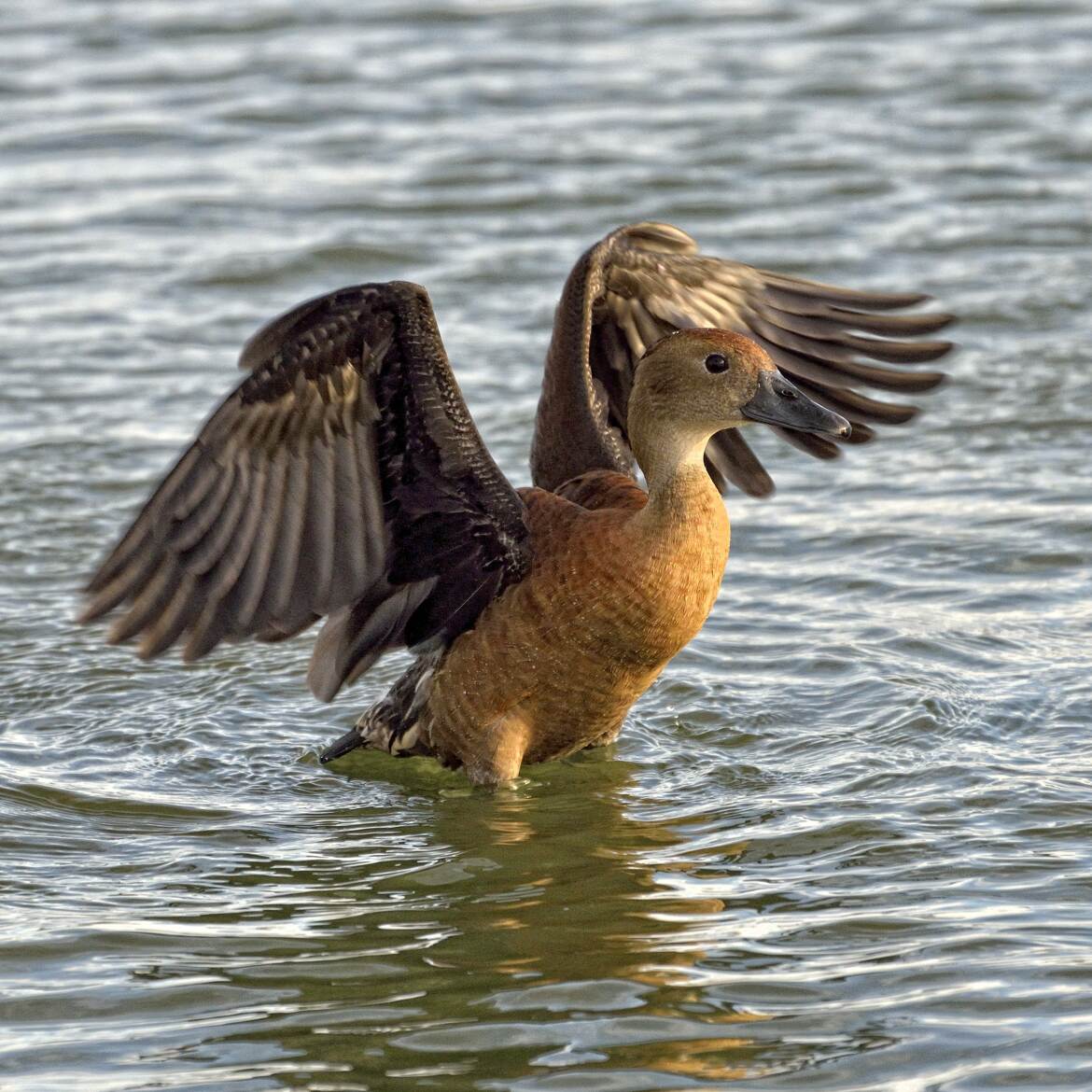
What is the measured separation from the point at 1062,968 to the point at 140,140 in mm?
10426

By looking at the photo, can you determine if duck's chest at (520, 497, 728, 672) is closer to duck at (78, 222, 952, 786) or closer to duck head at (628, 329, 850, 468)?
duck at (78, 222, 952, 786)

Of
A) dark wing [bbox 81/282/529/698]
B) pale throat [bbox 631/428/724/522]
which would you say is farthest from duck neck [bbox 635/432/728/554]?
dark wing [bbox 81/282/529/698]

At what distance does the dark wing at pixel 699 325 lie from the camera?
7.11 m

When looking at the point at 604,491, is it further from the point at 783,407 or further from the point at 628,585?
the point at 783,407

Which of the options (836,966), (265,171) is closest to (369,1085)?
(836,966)

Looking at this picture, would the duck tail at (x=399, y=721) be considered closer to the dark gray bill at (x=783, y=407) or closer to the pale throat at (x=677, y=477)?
the pale throat at (x=677, y=477)

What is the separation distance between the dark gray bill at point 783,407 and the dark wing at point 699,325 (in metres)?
0.78

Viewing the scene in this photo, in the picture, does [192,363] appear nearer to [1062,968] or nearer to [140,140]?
[140,140]

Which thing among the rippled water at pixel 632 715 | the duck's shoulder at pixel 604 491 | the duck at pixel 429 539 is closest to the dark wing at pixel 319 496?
the duck at pixel 429 539

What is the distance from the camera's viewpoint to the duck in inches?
244

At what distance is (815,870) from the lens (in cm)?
579

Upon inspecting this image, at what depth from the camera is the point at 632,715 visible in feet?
23.9

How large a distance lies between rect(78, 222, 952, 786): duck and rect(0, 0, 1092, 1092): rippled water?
342 millimetres

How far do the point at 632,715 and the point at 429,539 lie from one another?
1159 millimetres
